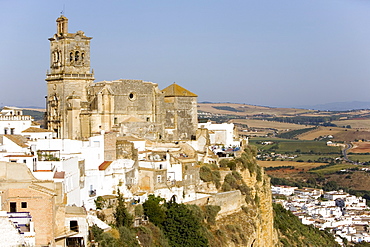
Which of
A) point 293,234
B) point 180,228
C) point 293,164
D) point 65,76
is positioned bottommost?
point 293,164

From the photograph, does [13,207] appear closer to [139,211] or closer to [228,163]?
[139,211]

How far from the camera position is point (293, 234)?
52.2m

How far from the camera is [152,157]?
3331 cm

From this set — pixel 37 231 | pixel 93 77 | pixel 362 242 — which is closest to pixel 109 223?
pixel 37 231

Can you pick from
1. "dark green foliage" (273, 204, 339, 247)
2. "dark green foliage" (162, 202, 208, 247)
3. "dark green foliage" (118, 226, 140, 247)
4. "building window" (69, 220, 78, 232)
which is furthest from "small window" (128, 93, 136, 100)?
"building window" (69, 220, 78, 232)

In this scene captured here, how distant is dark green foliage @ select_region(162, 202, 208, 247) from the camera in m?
29.5

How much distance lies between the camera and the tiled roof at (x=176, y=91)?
156ft

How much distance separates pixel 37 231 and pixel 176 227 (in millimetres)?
11251

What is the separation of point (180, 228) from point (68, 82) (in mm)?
16102

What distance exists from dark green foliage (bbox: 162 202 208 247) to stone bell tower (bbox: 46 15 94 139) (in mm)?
13303

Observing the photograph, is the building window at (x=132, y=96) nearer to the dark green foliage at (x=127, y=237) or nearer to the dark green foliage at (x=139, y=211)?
the dark green foliage at (x=139, y=211)

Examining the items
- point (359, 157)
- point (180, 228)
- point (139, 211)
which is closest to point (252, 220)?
point (180, 228)

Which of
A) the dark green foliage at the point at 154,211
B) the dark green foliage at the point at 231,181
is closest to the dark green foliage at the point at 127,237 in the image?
the dark green foliage at the point at 154,211

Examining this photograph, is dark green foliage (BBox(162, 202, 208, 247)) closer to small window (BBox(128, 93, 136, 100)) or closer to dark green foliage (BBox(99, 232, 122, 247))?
dark green foliage (BBox(99, 232, 122, 247))
